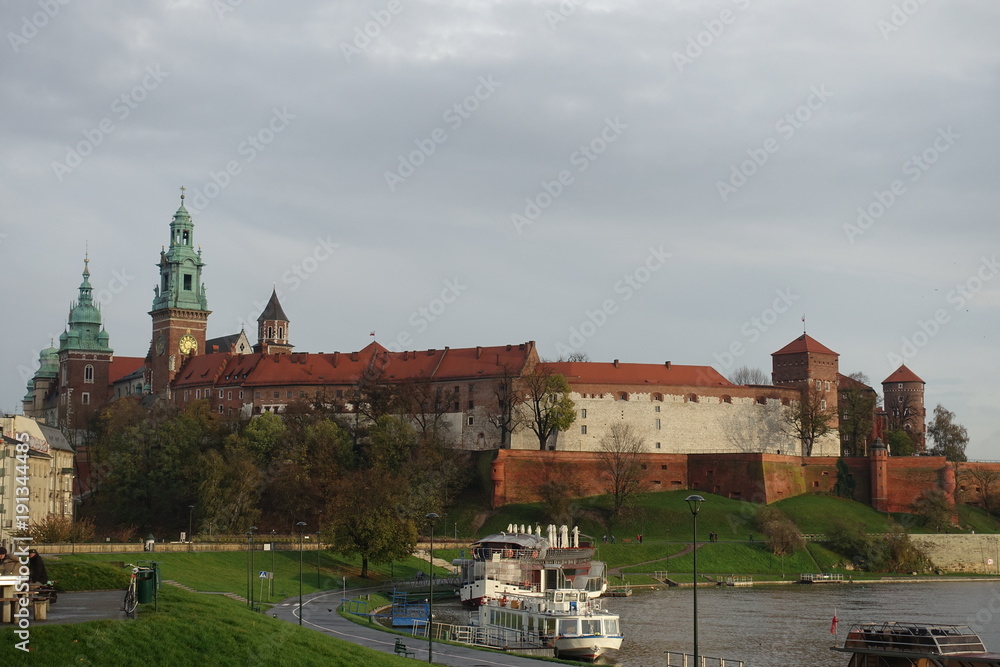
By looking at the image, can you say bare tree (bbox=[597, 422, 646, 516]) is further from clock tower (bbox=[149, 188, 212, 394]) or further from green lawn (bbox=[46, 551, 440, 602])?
clock tower (bbox=[149, 188, 212, 394])

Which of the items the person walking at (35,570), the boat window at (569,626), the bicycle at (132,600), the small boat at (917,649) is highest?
the person walking at (35,570)

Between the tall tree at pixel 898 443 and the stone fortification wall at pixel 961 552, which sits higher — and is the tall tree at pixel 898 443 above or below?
above

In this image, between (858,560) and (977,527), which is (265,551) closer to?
(858,560)

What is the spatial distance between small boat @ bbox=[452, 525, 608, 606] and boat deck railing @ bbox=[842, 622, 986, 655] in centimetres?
3038

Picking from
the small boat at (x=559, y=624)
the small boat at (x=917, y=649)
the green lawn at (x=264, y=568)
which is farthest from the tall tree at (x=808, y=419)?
the small boat at (x=917, y=649)

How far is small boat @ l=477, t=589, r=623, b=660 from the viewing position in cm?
4400

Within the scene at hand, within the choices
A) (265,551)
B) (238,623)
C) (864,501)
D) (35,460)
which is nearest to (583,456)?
(864,501)

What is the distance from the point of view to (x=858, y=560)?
83.9m

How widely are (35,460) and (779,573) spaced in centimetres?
4651

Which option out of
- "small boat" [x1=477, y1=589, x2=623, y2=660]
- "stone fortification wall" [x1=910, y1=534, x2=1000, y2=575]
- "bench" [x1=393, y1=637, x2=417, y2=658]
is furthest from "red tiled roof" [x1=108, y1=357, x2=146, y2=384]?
"bench" [x1=393, y1=637, x2=417, y2=658]

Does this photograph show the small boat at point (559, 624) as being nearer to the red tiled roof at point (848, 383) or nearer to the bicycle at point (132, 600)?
the bicycle at point (132, 600)

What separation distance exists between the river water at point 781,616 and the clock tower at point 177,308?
73.8 metres

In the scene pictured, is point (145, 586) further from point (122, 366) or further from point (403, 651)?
point (122, 366)

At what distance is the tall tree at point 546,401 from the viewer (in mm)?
101375
